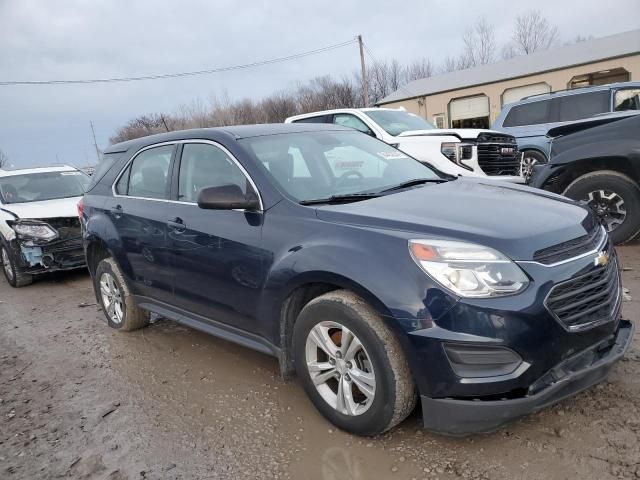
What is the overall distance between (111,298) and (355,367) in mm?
3155

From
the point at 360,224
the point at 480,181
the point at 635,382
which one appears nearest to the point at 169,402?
the point at 360,224

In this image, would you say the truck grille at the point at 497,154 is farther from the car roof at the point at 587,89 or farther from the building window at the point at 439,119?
the building window at the point at 439,119

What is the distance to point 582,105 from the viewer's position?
33.5 ft

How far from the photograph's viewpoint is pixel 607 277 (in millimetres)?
2602

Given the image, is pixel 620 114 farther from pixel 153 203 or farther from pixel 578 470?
pixel 153 203

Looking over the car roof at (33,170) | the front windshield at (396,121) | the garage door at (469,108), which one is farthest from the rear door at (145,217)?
the garage door at (469,108)

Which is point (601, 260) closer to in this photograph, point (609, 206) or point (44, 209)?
point (609, 206)

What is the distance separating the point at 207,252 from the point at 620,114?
5.61 m

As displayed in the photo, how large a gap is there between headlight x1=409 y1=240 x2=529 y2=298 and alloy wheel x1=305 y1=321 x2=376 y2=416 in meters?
0.58

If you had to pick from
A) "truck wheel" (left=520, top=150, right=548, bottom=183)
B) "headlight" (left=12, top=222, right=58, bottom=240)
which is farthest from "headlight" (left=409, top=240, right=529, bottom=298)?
"truck wheel" (left=520, top=150, right=548, bottom=183)

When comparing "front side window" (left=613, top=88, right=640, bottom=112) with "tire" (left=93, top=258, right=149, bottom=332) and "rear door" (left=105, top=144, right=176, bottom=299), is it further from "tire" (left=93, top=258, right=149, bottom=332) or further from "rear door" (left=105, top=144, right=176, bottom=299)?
"tire" (left=93, top=258, right=149, bottom=332)

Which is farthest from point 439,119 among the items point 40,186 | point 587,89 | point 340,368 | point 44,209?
point 340,368

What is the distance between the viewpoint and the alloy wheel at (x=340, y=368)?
103 inches

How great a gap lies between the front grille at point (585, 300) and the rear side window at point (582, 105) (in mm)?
8880
